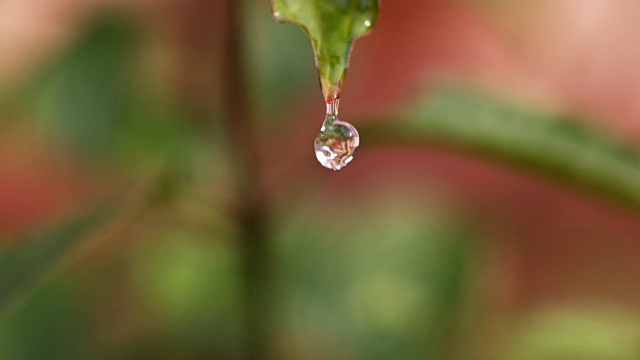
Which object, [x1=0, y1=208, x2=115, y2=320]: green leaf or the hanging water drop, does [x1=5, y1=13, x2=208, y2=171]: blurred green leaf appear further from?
the hanging water drop

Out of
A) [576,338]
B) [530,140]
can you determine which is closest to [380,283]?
[576,338]

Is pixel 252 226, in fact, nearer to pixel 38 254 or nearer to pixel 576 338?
pixel 38 254

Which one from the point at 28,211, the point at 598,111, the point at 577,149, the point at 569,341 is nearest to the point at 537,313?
the point at 569,341

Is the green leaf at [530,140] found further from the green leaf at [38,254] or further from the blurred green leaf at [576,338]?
the blurred green leaf at [576,338]

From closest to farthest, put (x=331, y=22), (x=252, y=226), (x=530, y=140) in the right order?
1. (x=331, y=22)
2. (x=530, y=140)
3. (x=252, y=226)

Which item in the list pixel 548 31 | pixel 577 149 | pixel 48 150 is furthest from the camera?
pixel 548 31

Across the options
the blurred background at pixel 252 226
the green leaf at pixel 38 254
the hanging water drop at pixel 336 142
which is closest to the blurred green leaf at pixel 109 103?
the blurred background at pixel 252 226

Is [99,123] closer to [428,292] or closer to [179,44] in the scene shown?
[179,44]
